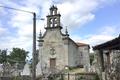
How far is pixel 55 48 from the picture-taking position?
187 ft

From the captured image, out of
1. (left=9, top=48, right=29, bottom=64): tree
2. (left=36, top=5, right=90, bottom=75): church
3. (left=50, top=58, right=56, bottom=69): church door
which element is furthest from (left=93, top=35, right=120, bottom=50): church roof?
(left=9, top=48, right=29, bottom=64): tree

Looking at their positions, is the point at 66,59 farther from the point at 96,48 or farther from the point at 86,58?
the point at 96,48

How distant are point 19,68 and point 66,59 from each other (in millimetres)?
8666

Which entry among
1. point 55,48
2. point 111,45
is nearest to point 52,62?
point 55,48

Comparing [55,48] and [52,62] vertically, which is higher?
[55,48]

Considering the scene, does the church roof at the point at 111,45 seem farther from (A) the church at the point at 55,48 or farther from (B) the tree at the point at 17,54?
(B) the tree at the point at 17,54

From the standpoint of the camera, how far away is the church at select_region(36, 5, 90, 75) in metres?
56.1

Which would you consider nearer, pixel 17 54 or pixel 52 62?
pixel 52 62

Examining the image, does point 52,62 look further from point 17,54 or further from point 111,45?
point 111,45

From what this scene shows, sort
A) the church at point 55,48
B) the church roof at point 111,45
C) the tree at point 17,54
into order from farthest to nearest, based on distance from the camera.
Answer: the tree at point 17,54 → the church at point 55,48 → the church roof at point 111,45

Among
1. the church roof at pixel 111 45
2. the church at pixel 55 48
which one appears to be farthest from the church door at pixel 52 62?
the church roof at pixel 111 45

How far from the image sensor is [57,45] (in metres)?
57.0

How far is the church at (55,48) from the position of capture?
56144 mm

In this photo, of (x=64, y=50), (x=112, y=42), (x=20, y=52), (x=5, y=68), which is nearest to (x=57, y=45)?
(x=64, y=50)
